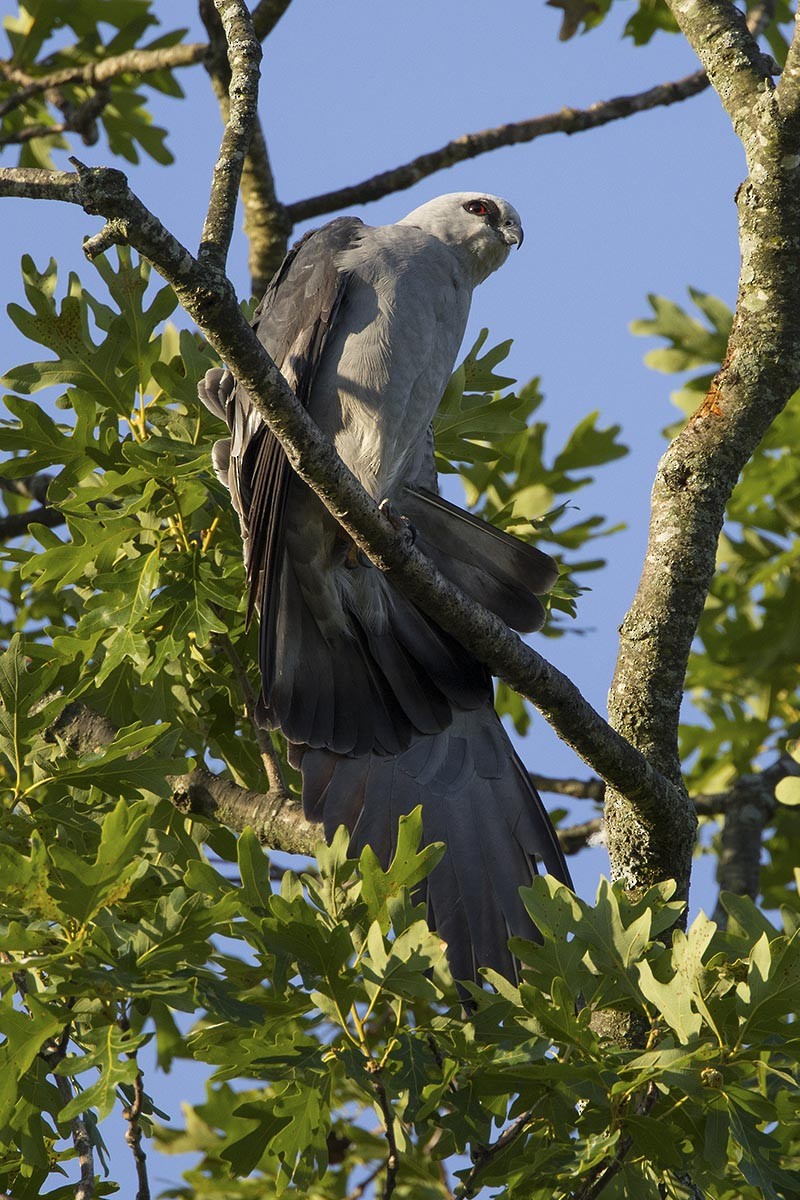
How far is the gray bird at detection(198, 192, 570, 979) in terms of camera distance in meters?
4.02

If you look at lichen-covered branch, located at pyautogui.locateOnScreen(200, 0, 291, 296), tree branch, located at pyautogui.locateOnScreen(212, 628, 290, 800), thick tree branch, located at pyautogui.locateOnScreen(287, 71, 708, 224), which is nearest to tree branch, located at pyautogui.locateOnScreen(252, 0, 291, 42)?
lichen-covered branch, located at pyautogui.locateOnScreen(200, 0, 291, 296)

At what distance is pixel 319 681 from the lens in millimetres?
4414

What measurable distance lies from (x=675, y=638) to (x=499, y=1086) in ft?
4.99

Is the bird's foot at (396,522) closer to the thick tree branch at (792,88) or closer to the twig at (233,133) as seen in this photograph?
the twig at (233,133)

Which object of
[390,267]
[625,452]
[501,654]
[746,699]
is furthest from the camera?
[746,699]

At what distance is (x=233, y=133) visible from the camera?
10.7ft

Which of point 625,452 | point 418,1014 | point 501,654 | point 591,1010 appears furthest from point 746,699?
point 591,1010

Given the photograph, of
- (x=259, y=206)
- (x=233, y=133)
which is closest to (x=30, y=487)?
(x=259, y=206)

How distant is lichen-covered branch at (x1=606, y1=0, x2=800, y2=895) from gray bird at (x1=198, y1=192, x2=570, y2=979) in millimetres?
498

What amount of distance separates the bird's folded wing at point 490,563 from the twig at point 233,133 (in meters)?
1.51

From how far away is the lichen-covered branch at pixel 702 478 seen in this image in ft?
12.0

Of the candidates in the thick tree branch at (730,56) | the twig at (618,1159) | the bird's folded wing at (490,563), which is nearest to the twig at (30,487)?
the bird's folded wing at (490,563)

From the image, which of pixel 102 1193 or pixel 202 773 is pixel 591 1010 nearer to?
pixel 102 1193

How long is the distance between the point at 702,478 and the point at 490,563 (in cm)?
77
